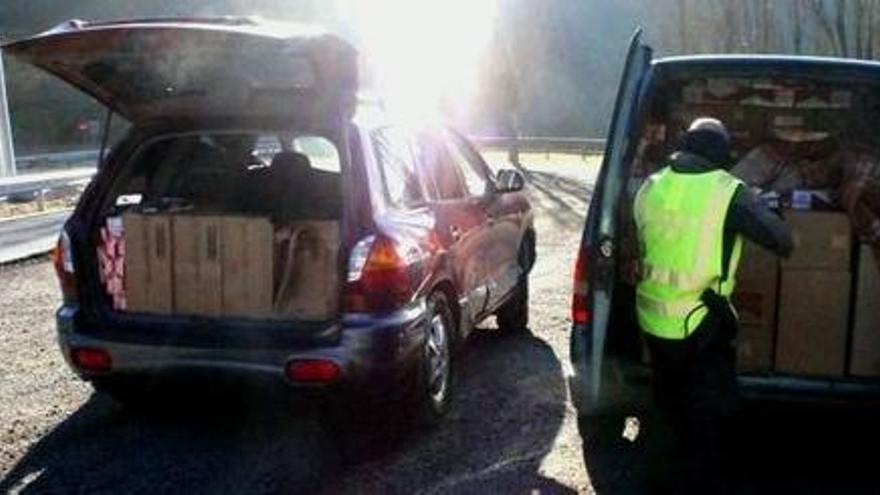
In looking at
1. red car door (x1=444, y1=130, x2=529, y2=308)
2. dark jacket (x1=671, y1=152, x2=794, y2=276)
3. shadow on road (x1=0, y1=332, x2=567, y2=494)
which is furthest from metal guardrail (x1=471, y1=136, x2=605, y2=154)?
dark jacket (x1=671, y1=152, x2=794, y2=276)

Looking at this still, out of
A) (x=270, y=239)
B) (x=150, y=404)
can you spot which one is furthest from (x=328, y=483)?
(x=150, y=404)

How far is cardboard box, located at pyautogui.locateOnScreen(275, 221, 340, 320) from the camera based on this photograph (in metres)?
5.02

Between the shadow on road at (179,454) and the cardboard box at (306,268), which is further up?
the cardboard box at (306,268)

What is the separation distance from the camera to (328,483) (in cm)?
469

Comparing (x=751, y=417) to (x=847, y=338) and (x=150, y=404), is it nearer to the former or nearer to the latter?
(x=847, y=338)

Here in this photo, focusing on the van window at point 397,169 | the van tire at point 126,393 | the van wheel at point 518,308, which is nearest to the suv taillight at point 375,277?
the van window at point 397,169

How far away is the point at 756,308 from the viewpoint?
481 centimetres

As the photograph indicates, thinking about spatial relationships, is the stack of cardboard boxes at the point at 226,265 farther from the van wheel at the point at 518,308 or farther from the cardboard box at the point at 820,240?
the van wheel at the point at 518,308

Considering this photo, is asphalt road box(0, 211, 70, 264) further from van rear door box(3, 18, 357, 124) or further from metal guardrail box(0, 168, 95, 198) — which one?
van rear door box(3, 18, 357, 124)

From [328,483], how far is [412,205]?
1.49 meters

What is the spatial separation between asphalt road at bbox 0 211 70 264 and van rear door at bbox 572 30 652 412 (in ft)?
29.0

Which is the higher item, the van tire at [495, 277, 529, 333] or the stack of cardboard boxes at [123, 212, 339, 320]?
the stack of cardboard boxes at [123, 212, 339, 320]

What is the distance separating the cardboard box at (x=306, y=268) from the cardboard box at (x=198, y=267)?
1.01 ft

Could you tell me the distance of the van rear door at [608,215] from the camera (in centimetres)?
443
